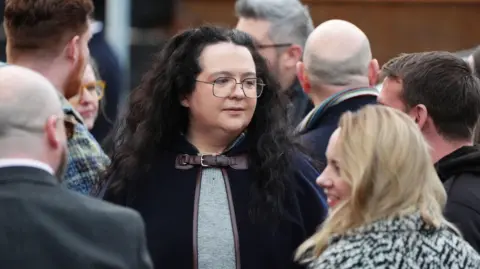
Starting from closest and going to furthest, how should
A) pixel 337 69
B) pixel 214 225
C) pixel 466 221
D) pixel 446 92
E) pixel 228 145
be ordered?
1. pixel 466 221
2. pixel 214 225
3. pixel 446 92
4. pixel 228 145
5. pixel 337 69

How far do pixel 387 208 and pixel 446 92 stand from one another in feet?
3.80

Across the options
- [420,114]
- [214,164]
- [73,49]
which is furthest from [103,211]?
[420,114]

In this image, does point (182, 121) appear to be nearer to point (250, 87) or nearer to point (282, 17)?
point (250, 87)

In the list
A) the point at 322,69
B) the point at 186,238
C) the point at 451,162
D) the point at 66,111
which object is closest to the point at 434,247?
the point at 451,162

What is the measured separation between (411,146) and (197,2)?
20.4ft

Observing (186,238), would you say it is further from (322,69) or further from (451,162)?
(322,69)

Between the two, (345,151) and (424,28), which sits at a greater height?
(345,151)

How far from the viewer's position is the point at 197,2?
990cm

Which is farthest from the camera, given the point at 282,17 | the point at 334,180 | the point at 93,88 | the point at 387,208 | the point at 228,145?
the point at 282,17

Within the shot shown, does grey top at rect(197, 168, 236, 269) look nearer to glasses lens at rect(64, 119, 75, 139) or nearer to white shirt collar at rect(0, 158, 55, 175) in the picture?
glasses lens at rect(64, 119, 75, 139)

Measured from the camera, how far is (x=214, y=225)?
4.71 meters

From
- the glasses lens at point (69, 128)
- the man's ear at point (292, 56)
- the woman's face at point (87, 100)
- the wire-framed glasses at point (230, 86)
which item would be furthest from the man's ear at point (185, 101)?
the man's ear at point (292, 56)

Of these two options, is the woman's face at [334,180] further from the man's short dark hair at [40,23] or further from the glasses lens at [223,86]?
the man's short dark hair at [40,23]

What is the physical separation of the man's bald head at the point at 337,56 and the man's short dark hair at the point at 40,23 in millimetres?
1580
